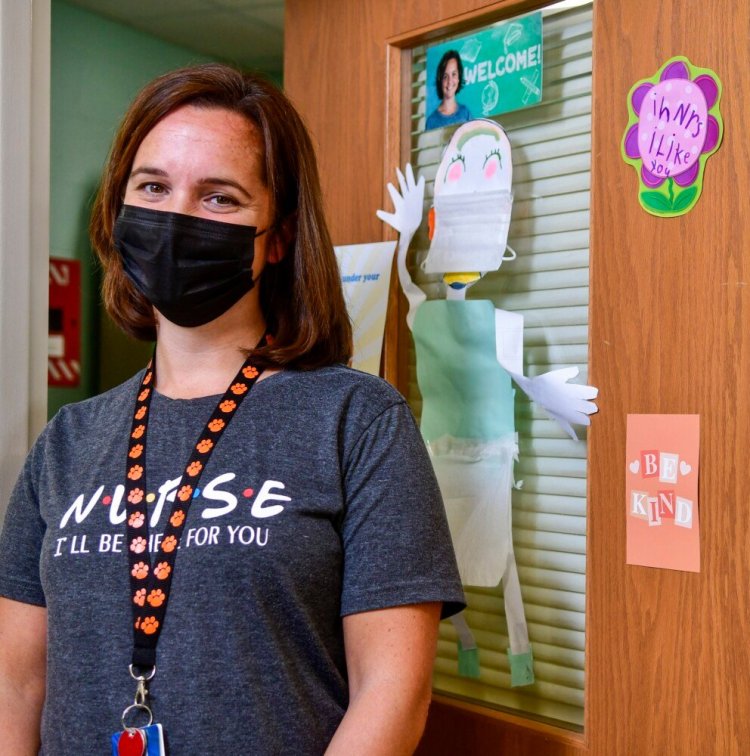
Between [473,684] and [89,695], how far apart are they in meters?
0.59

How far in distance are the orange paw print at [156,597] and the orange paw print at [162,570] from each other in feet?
0.05

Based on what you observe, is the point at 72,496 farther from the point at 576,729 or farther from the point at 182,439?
the point at 576,729

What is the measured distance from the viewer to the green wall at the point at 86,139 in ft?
8.98

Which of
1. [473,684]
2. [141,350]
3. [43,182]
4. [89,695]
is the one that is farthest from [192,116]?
[141,350]

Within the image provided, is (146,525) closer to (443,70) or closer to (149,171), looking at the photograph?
(149,171)

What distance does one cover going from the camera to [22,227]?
1.60 meters

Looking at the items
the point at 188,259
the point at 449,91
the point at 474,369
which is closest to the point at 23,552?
the point at 188,259

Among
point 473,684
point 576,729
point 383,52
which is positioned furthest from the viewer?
point 383,52

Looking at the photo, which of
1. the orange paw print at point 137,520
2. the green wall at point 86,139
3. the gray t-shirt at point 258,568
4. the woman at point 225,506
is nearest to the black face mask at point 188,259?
Answer: the woman at point 225,506

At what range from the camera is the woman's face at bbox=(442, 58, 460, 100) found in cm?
146

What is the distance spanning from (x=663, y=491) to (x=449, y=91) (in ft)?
2.26

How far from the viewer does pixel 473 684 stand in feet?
4.69

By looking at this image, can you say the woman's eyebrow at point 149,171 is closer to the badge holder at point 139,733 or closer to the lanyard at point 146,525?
the lanyard at point 146,525

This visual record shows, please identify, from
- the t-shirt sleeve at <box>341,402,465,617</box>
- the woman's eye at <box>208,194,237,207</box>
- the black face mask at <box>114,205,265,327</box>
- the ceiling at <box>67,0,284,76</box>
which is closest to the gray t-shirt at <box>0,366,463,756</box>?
the t-shirt sleeve at <box>341,402,465,617</box>
